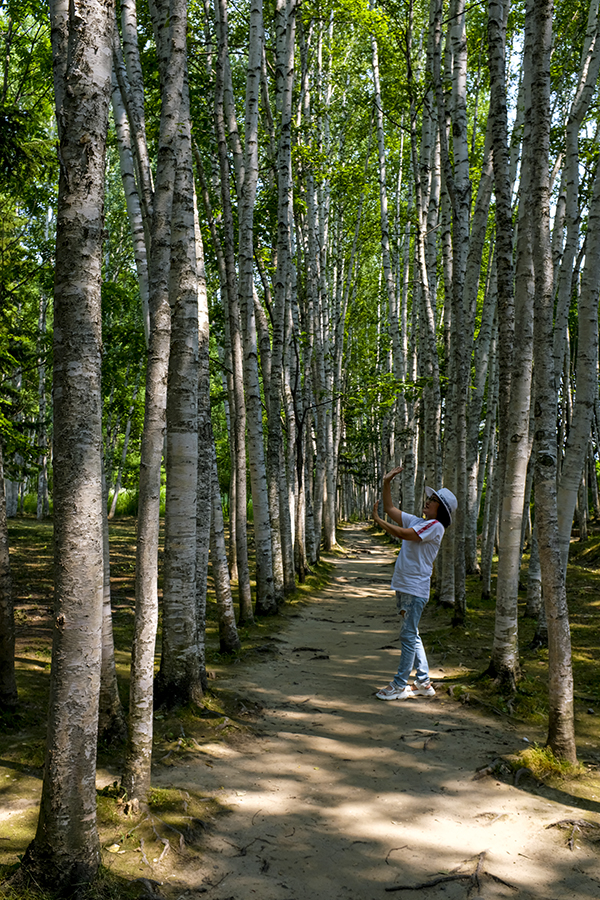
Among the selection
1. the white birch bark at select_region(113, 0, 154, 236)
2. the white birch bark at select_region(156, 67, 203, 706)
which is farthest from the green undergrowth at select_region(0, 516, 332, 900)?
the white birch bark at select_region(113, 0, 154, 236)

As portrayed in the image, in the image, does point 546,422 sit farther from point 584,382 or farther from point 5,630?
point 5,630

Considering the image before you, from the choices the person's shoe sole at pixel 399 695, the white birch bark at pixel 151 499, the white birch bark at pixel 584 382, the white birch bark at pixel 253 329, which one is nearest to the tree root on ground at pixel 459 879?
the white birch bark at pixel 151 499

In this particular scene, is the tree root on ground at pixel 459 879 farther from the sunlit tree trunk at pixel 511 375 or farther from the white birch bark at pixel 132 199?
the white birch bark at pixel 132 199

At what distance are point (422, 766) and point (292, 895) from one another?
5.94ft

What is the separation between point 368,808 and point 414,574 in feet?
7.93

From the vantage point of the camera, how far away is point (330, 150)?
1900cm

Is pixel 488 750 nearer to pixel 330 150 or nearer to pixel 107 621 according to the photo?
pixel 107 621

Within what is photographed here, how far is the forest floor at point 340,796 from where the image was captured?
11.1ft

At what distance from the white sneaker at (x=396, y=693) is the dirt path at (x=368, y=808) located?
83 mm

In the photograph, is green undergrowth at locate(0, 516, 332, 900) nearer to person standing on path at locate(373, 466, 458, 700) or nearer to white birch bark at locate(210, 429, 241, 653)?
white birch bark at locate(210, 429, 241, 653)

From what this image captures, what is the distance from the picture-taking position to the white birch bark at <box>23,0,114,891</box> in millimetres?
2811

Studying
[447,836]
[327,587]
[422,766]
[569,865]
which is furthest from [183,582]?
[327,587]

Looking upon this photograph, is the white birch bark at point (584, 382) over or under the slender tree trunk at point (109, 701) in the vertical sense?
over

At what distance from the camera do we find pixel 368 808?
4191 millimetres
